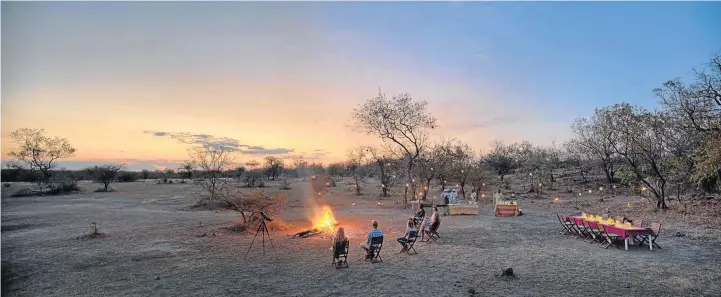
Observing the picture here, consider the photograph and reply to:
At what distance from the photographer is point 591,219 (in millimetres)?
12234

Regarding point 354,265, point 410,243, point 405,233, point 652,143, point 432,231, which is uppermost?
point 652,143

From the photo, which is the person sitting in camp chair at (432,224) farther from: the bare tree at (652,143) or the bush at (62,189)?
the bush at (62,189)

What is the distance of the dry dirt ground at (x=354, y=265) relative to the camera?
760cm

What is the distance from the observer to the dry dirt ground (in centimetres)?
760

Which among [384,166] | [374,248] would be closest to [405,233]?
[374,248]

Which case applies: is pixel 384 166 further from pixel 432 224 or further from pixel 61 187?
pixel 61 187

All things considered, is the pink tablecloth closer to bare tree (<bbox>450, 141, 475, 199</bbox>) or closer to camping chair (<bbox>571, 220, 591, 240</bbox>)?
camping chair (<bbox>571, 220, 591, 240</bbox>)

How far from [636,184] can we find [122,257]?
31465 mm

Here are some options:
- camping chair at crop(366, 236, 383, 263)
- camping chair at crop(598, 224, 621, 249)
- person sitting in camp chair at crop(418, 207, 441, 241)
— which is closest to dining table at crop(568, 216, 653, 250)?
camping chair at crop(598, 224, 621, 249)

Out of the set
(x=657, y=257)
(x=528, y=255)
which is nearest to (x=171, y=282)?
(x=528, y=255)

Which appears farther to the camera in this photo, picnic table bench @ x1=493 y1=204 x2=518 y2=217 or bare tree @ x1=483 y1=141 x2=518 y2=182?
bare tree @ x1=483 y1=141 x2=518 y2=182

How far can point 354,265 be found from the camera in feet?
31.2

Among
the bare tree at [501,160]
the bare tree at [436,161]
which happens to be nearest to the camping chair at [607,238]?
the bare tree at [436,161]

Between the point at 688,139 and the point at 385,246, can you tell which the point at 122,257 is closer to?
the point at 385,246
